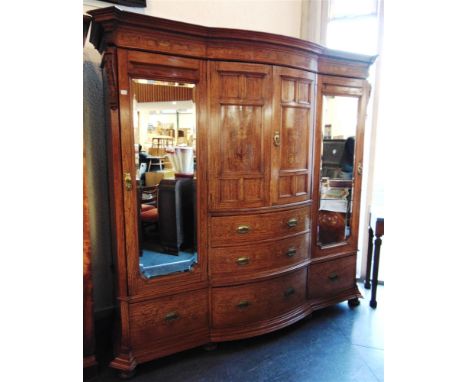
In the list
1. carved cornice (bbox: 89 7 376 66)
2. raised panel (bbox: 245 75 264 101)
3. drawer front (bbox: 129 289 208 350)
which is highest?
carved cornice (bbox: 89 7 376 66)

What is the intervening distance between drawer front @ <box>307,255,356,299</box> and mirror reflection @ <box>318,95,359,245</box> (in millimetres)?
180

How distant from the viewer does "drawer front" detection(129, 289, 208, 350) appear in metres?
1.76

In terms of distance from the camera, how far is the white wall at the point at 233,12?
219cm

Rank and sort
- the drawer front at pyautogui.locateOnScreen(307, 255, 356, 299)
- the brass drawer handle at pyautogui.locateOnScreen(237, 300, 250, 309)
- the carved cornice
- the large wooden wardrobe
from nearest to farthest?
the carved cornice → the large wooden wardrobe → the brass drawer handle at pyautogui.locateOnScreen(237, 300, 250, 309) → the drawer front at pyautogui.locateOnScreen(307, 255, 356, 299)

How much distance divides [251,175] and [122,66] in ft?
3.01

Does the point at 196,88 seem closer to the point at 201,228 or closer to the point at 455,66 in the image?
the point at 201,228

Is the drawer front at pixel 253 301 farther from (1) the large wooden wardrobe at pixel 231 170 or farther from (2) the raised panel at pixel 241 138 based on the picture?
(2) the raised panel at pixel 241 138

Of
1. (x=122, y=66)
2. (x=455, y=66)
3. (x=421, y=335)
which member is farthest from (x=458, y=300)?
(x=122, y=66)

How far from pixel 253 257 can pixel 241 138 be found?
75cm

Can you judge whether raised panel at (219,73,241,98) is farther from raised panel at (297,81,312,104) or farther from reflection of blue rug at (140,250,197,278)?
reflection of blue rug at (140,250,197,278)

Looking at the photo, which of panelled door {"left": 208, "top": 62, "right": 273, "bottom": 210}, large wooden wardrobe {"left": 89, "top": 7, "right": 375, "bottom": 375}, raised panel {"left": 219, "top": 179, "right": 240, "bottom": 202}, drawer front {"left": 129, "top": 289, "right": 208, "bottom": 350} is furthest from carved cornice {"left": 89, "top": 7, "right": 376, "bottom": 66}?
drawer front {"left": 129, "top": 289, "right": 208, "bottom": 350}

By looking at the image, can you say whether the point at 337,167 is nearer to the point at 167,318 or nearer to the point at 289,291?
the point at 289,291

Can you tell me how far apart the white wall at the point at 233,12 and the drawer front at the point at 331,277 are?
1984mm

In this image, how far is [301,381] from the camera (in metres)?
1.77
